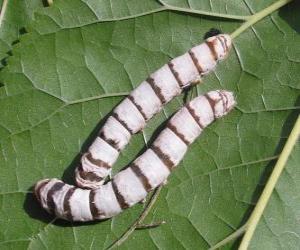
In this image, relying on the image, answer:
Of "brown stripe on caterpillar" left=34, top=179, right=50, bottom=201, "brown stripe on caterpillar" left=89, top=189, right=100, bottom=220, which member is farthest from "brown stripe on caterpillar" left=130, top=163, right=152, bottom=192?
"brown stripe on caterpillar" left=34, top=179, right=50, bottom=201

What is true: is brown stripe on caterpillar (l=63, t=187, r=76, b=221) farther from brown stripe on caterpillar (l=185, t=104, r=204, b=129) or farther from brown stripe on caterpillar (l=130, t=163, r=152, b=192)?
brown stripe on caterpillar (l=185, t=104, r=204, b=129)

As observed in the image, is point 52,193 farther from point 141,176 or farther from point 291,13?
point 291,13

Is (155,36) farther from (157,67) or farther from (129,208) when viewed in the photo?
(129,208)

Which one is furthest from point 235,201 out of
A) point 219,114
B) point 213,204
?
point 219,114

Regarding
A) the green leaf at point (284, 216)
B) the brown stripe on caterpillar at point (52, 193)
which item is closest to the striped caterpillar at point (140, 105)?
the brown stripe on caterpillar at point (52, 193)

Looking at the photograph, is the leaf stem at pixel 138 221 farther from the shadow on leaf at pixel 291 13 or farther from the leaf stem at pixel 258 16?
the shadow on leaf at pixel 291 13

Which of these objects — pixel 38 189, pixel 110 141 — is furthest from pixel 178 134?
pixel 38 189
